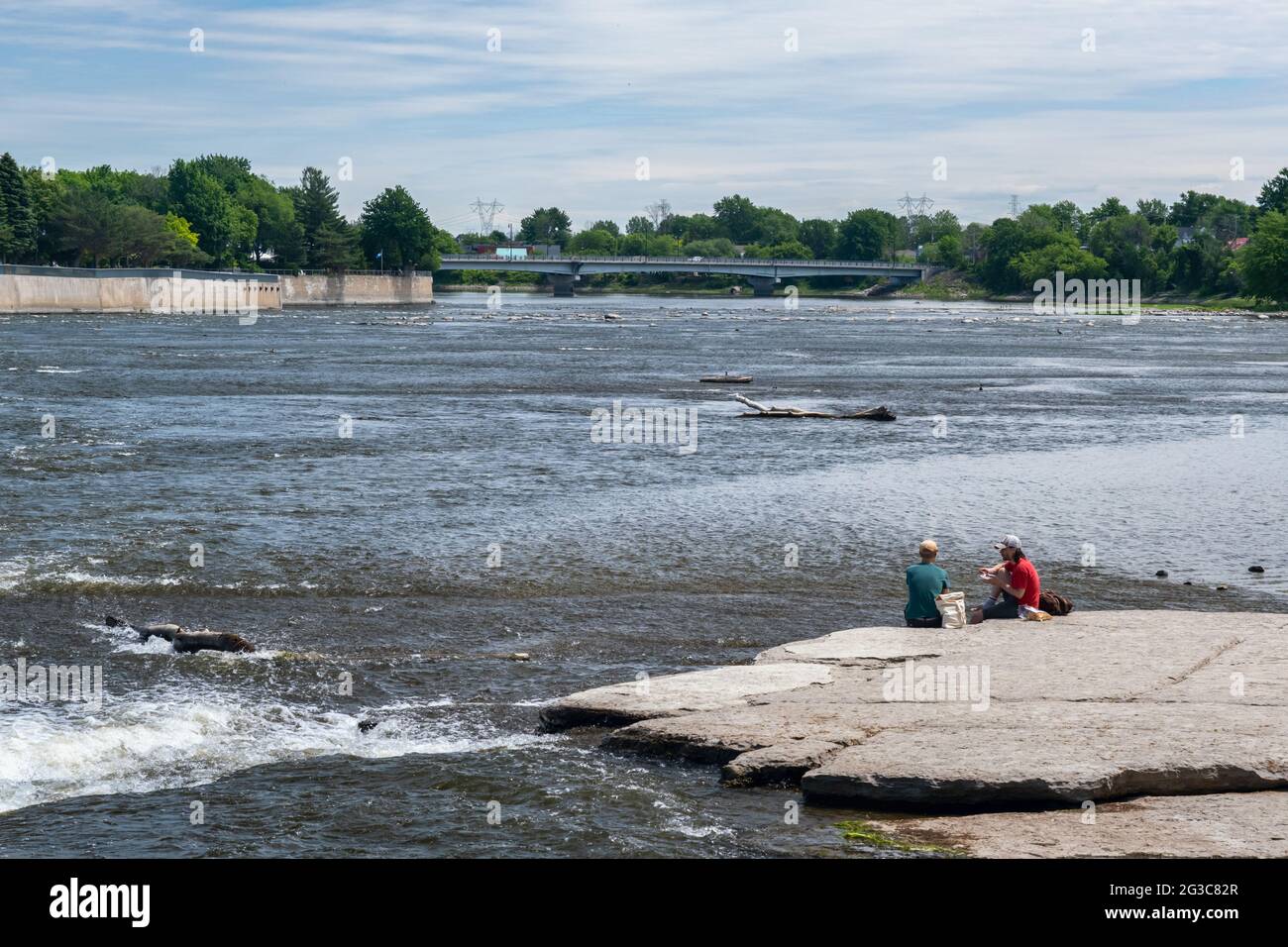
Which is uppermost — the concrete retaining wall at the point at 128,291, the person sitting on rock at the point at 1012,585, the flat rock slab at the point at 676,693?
the concrete retaining wall at the point at 128,291

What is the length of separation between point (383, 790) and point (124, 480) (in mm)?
20880

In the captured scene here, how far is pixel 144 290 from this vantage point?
448ft

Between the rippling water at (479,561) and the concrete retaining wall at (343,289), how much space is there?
119 m

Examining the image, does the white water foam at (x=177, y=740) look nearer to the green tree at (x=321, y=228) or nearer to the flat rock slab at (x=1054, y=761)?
the flat rock slab at (x=1054, y=761)

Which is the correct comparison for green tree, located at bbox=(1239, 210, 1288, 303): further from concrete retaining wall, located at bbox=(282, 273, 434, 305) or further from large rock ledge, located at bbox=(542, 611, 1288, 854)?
large rock ledge, located at bbox=(542, 611, 1288, 854)

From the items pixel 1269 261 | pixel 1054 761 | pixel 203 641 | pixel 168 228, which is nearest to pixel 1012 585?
pixel 1054 761

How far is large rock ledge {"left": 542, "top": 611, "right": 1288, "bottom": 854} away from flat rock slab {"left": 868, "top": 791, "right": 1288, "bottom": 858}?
0.04 meters

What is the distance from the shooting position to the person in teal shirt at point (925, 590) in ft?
60.8

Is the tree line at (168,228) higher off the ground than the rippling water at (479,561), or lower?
higher

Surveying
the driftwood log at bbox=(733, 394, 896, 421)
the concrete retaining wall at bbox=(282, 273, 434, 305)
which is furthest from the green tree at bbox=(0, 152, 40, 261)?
the driftwood log at bbox=(733, 394, 896, 421)

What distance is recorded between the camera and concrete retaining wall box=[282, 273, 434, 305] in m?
178

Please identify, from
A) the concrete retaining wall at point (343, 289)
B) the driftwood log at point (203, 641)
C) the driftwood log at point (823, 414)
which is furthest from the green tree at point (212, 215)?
the driftwood log at point (203, 641)

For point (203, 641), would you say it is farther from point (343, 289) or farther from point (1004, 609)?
point (343, 289)
